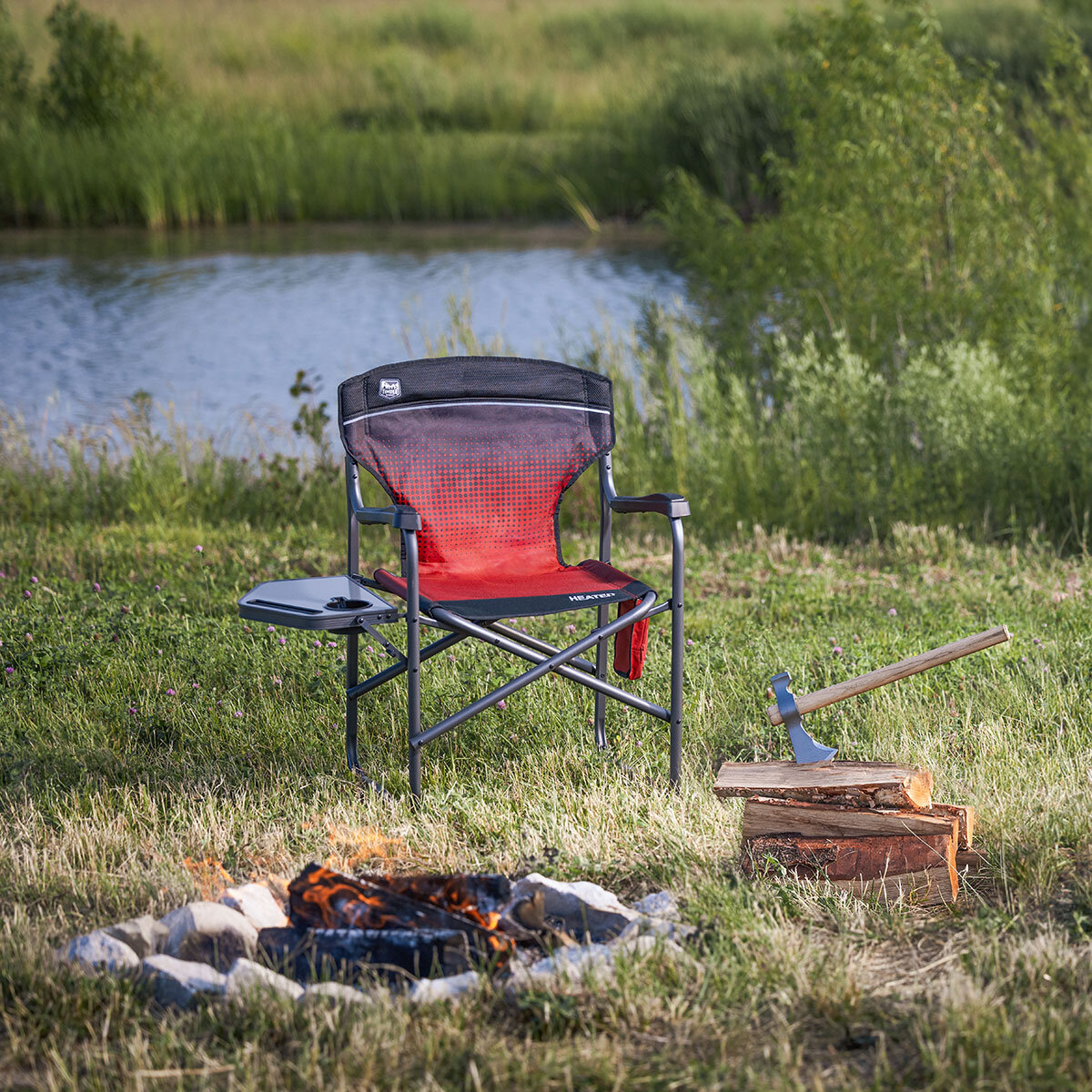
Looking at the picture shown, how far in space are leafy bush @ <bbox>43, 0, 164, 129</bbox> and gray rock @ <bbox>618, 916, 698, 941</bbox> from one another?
2031 cm

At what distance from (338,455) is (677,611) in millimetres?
4380

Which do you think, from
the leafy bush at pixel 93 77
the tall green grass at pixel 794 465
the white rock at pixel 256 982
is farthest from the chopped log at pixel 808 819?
the leafy bush at pixel 93 77

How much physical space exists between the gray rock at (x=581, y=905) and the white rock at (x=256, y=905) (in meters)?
0.40

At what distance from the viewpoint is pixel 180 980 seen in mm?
1902

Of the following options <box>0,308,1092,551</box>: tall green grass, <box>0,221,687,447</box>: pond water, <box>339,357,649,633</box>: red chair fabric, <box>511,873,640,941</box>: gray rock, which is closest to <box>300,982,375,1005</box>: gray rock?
<box>511,873,640,941</box>: gray rock

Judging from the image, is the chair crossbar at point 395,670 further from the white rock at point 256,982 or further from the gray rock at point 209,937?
the white rock at point 256,982

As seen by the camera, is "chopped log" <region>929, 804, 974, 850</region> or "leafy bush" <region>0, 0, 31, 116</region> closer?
"chopped log" <region>929, 804, 974, 850</region>

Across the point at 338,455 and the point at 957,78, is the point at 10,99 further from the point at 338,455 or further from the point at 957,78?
the point at 957,78

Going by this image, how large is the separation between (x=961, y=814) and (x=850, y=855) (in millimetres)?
211

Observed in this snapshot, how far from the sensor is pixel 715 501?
5.82 meters

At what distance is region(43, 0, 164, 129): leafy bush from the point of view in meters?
20.5

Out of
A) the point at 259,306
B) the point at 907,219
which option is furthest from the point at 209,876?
the point at 259,306

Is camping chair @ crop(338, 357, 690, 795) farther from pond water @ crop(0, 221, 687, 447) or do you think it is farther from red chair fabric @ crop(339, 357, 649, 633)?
pond water @ crop(0, 221, 687, 447)

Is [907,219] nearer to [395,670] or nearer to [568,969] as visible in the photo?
[395,670]
